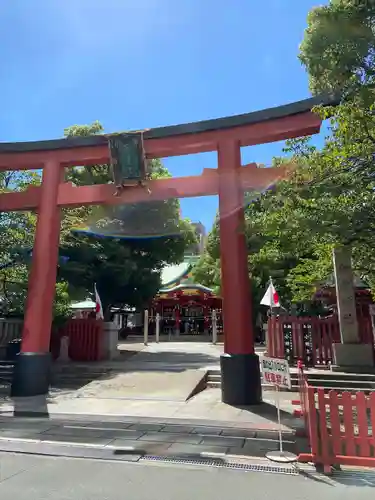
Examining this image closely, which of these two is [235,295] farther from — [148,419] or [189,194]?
[148,419]

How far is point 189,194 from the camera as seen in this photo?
33.4 ft

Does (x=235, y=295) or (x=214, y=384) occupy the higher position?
(x=235, y=295)

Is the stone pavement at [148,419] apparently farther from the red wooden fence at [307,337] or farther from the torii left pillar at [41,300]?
the red wooden fence at [307,337]

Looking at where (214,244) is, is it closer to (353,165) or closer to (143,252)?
(143,252)

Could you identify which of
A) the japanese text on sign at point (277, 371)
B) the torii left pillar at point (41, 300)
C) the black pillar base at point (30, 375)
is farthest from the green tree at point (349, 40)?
the black pillar base at point (30, 375)

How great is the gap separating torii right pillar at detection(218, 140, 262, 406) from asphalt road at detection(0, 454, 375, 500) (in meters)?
4.13

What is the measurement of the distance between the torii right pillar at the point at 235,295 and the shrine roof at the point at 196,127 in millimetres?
557

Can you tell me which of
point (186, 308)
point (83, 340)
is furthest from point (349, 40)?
point (186, 308)

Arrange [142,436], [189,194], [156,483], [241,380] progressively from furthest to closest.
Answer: [189,194] < [241,380] < [142,436] < [156,483]

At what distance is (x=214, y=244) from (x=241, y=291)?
55.7 feet

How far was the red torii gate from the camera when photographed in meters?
9.02

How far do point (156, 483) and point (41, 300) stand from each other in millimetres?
7271

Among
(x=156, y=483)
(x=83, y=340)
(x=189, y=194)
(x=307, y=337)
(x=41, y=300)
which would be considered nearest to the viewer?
(x=156, y=483)

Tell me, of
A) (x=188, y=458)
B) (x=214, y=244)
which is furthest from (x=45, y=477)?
(x=214, y=244)
